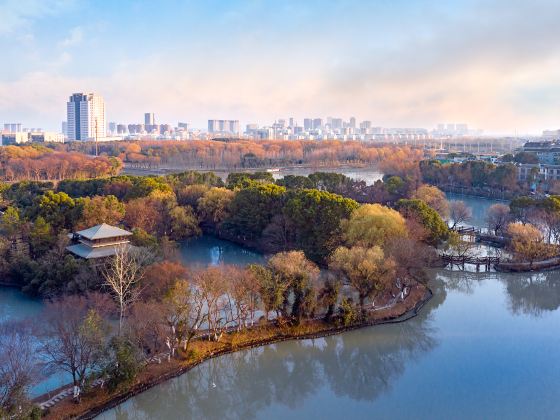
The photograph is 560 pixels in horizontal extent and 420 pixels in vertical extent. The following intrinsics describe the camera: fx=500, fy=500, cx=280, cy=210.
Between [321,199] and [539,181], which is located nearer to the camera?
[321,199]

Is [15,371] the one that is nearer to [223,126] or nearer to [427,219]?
[427,219]

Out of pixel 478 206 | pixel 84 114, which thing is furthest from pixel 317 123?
pixel 478 206

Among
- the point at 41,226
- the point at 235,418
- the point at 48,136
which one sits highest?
the point at 48,136

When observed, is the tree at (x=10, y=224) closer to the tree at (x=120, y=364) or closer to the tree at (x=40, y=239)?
the tree at (x=40, y=239)

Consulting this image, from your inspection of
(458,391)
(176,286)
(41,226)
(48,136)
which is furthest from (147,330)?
(48,136)

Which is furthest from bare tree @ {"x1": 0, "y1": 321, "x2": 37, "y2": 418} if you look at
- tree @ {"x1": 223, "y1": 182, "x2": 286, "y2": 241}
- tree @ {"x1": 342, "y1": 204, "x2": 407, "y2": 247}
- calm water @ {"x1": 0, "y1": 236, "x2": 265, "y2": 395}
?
tree @ {"x1": 223, "y1": 182, "x2": 286, "y2": 241}

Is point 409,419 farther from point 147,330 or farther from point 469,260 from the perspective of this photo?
point 469,260

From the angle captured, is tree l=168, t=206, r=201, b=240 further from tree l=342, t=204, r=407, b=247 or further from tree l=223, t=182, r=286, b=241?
tree l=342, t=204, r=407, b=247
